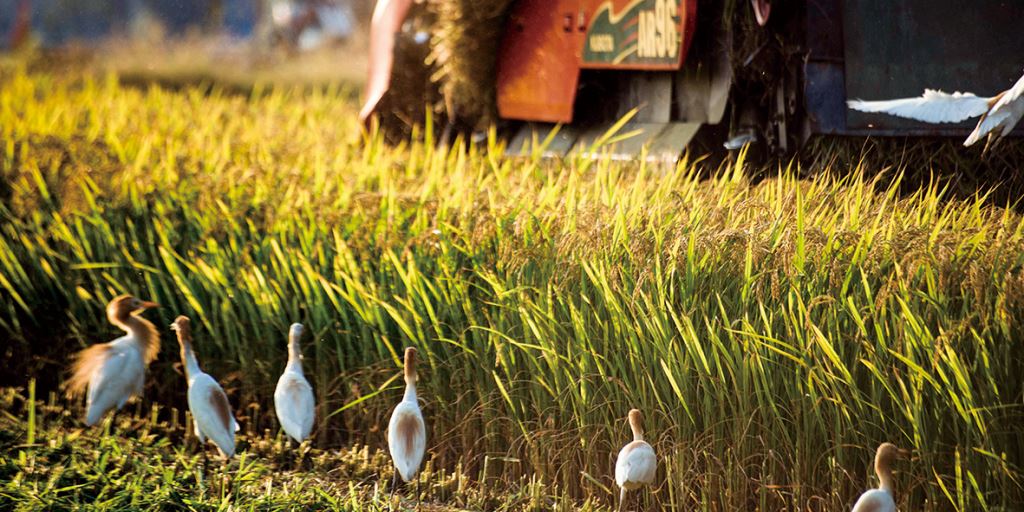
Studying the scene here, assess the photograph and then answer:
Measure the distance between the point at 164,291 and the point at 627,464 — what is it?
2519 millimetres

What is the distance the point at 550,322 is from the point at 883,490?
1.17 metres

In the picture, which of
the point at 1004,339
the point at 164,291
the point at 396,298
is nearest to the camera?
the point at 1004,339

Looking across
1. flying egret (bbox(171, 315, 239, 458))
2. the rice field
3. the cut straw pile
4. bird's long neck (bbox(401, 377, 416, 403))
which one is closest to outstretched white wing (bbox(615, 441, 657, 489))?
the rice field

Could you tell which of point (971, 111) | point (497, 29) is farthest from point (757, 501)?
point (497, 29)

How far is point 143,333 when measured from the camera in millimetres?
4367

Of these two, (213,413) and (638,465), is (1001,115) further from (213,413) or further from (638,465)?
(213,413)

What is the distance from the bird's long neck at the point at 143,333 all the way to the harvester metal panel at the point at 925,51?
2558mm

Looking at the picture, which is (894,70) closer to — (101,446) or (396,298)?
(396,298)

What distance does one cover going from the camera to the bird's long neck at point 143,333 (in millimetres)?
4344

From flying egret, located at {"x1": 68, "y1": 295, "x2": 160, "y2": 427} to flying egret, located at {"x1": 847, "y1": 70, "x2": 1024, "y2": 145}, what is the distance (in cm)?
244

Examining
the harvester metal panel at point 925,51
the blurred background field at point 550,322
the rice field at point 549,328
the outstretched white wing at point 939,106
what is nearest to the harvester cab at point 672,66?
the harvester metal panel at point 925,51

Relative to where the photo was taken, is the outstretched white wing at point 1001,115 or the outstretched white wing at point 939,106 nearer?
the outstretched white wing at point 1001,115

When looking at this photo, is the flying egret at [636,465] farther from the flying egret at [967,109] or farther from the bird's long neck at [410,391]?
the flying egret at [967,109]

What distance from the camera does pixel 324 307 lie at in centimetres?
450
